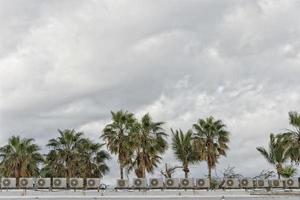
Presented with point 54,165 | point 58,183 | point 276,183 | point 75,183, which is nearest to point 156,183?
point 75,183

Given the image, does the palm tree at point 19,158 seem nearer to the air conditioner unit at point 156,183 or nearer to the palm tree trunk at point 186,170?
the palm tree trunk at point 186,170

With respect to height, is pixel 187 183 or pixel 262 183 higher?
pixel 187 183

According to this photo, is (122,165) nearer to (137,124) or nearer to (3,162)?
Result: (137,124)

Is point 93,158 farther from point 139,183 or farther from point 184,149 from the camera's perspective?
point 139,183

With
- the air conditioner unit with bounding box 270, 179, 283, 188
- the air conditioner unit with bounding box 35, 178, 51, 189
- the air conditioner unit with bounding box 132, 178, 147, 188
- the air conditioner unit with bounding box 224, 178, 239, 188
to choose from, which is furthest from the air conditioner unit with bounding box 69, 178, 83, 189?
the air conditioner unit with bounding box 270, 179, 283, 188

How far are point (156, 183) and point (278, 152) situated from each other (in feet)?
74.8

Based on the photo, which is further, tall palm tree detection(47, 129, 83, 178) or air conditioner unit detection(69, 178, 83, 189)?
tall palm tree detection(47, 129, 83, 178)

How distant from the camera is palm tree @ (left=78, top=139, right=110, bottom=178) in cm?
6688

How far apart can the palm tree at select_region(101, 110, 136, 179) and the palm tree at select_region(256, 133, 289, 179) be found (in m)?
15.6

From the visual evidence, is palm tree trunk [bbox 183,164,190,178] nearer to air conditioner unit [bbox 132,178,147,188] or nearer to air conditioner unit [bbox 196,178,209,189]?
air conditioner unit [bbox 196,178,209,189]

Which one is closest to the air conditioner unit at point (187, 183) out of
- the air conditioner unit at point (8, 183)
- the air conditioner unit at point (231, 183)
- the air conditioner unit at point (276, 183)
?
the air conditioner unit at point (231, 183)

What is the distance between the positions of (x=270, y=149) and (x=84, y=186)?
2750 cm

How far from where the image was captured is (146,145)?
59.8 m

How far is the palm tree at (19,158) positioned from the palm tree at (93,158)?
6.25 m
